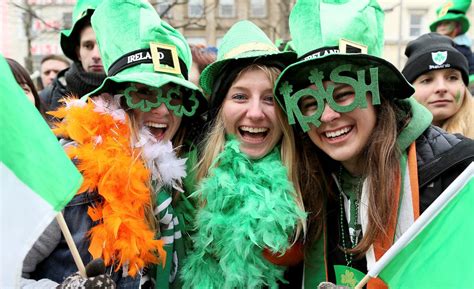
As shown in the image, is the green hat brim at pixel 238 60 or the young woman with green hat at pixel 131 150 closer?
the young woman with green hat at pixel 131 150

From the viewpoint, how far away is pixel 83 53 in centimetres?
341

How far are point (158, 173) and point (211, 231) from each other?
372 mm

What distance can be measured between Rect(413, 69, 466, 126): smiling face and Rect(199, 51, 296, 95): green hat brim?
1.17m

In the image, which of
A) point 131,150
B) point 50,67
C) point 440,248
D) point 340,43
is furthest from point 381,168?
point 50,67

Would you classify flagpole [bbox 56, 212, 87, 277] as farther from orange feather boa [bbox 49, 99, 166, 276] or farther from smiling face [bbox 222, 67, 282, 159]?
smiling face [bbox 222, 67, 282, 159]

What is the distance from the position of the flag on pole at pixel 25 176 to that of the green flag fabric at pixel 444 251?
1.14 m

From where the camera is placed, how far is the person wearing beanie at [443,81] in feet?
9.93

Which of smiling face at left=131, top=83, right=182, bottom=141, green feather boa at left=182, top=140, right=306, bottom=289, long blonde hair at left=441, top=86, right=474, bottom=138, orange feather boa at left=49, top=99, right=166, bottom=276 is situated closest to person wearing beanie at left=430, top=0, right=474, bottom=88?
long blonde hair at left=441, top=86, right=474, bottom=138

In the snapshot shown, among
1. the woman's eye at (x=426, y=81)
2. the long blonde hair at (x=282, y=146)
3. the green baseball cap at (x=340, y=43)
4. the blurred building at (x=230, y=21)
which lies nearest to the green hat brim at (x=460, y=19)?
the woman's eye at (x=426, y=81)

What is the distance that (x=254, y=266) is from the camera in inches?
88.8

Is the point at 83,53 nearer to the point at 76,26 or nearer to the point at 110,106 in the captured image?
the point at 76,26

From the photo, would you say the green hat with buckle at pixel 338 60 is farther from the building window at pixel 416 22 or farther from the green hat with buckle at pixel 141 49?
the building window at pixel 416 22

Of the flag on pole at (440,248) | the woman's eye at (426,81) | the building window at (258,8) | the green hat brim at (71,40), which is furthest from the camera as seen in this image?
the building window at (258,8)

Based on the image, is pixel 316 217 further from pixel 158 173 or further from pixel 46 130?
pixel 46 130
